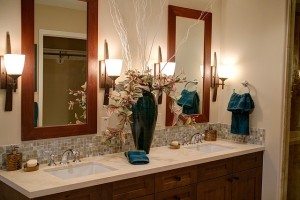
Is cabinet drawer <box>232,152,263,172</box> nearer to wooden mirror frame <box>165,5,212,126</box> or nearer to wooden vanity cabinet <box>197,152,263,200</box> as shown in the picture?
wooden vanity cabinet <box>197,152,263,200</box>

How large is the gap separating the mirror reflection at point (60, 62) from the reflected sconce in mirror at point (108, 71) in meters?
0.15

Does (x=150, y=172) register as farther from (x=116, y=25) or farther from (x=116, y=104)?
(x=116, y=25)

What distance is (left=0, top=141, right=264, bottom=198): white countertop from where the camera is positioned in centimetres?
200

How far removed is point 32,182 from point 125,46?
140cm

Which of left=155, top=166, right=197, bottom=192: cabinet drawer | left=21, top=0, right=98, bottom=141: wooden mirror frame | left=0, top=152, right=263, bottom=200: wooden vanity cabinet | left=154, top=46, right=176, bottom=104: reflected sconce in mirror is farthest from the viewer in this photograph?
left=154, top=46, right=176, bottom=104: reflected sconce in mirror

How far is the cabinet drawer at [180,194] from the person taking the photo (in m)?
2.56

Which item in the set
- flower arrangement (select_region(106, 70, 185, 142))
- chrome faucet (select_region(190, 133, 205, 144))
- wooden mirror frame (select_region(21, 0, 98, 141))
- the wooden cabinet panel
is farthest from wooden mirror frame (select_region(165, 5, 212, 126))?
the wooden cabinet panel

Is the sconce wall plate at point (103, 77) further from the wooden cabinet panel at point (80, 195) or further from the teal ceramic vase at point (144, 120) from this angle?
the wooden cabinet panel at point (80, 195)

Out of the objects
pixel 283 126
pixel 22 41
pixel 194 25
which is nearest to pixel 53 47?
pixel 22 41

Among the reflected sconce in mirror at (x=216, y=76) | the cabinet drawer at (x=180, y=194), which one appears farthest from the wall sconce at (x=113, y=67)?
the reflected sconce in mirror at (x=216, y=76)

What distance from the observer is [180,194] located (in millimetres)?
2695

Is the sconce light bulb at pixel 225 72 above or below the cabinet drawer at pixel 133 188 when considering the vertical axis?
above

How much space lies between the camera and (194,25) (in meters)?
3.51

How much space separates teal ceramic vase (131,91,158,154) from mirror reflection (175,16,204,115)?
0.63 m
